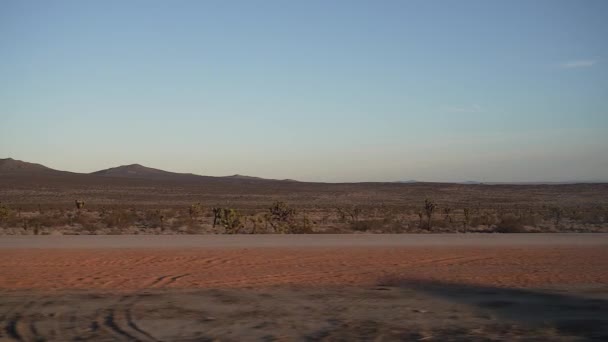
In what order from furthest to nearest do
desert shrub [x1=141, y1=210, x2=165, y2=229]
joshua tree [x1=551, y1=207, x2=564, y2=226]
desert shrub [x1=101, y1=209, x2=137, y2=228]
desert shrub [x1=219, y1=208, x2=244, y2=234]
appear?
1. joshua tree [x1=551, y1=207, x2=564, y2=226]
2. desert shrub [x1=141, y1=210, x2=165, y2=229]
3. desert shrub [x1=101, y1=209, x2=137, y2=228]
4. desert shrub [x1=219, y1=208, x2=244, y2=234]

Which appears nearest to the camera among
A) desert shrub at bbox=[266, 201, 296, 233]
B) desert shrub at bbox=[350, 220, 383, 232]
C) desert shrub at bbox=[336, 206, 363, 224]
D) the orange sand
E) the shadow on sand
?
the shadow on sand

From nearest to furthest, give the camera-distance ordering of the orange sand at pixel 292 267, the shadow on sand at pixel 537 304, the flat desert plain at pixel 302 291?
the flat desert plain at pixel 302 291 < the shadow on sand at pixel 537 304 < the orange sand at pixel 292 267

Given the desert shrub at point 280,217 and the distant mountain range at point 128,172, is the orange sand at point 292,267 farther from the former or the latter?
the distant mountain range at point 128,172

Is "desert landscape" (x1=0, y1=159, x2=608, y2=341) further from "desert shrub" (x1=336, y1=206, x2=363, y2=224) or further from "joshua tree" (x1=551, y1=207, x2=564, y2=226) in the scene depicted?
"desert shrub" (x1=336, y1=206, x2=363, y2=224)

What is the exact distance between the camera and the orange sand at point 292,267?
45.4 ft

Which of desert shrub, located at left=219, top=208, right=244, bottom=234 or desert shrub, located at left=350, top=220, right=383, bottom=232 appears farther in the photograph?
desert shrub, located at left=350, top=220, right=383, bottom=232

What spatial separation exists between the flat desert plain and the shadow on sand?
0.10 ft

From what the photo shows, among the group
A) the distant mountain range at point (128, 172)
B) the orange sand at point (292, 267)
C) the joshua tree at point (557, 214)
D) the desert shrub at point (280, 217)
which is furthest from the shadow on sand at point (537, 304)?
the distant mountain range at point (128, 172)

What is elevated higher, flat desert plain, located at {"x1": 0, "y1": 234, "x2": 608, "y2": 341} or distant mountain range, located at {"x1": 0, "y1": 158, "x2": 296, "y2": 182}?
distant mountain range, located at {"x1": 0, "y1": 158, "x2": 296, "y2": 182}

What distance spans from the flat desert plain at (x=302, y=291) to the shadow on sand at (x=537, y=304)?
0.03m

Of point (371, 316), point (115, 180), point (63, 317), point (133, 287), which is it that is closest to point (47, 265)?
point (133, 287)

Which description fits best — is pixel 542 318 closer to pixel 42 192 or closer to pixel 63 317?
pixel 63 317

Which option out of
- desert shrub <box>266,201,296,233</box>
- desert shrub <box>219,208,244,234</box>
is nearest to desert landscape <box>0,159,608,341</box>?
desert shrub <box>219,208,244,234</box>

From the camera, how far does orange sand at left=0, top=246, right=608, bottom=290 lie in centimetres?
1384
